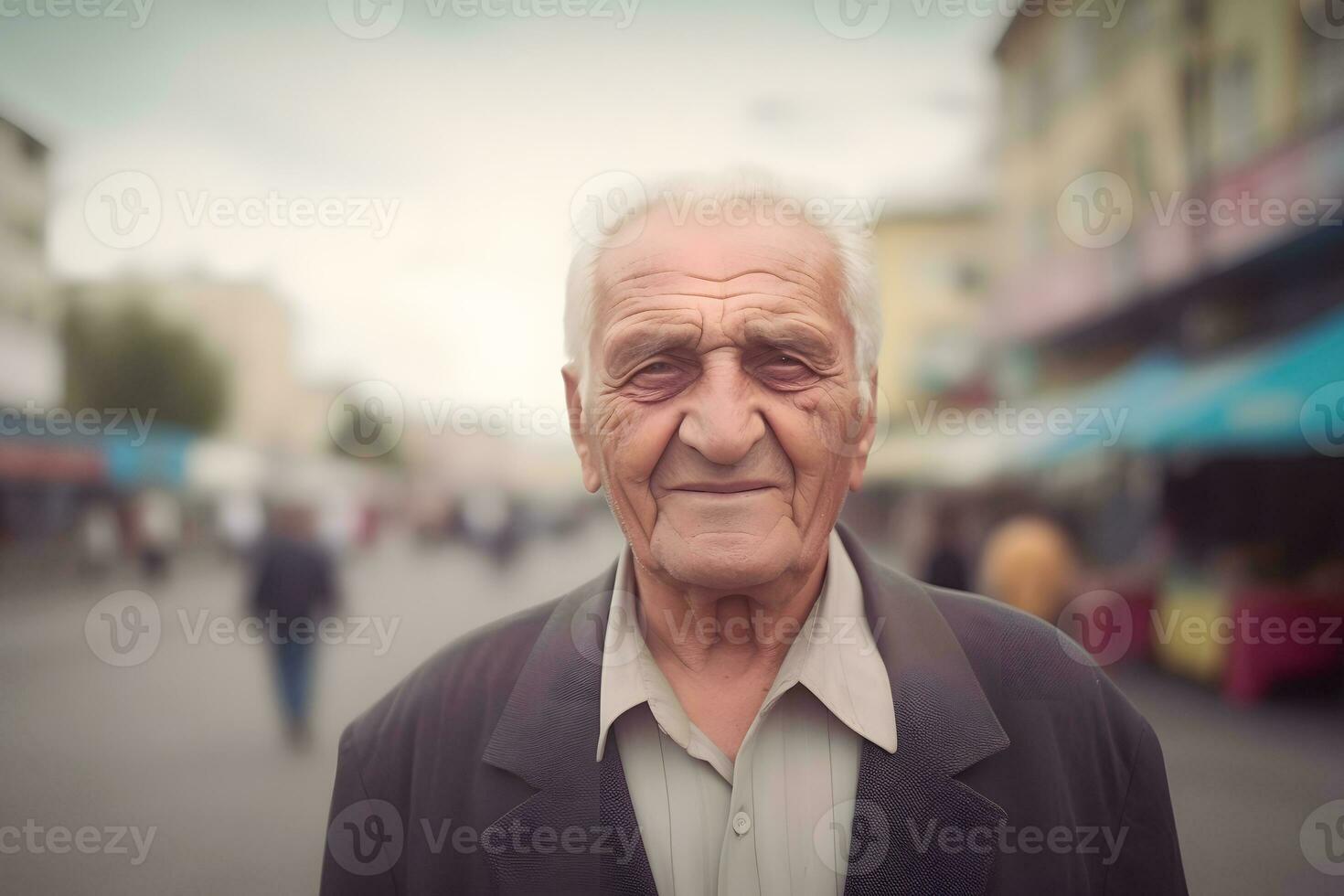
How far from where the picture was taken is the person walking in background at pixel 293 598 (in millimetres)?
4156

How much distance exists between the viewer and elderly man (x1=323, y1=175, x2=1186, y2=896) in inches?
→ 52.5

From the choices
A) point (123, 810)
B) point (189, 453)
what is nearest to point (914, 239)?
point (123, 810)

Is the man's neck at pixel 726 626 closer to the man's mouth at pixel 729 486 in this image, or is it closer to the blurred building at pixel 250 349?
the man's mouth at pixel 729 486

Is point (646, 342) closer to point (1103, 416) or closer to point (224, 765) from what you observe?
point (224, 765)

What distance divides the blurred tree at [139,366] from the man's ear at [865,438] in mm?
3114

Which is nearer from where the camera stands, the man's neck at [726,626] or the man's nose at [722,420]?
the man's nose at [722,420]

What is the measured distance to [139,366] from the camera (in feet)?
13.8

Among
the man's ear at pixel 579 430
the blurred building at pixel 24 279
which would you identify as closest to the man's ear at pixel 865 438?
the man's ear at pixel 579 430

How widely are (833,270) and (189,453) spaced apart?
629 cm

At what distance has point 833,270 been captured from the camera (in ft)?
4.65

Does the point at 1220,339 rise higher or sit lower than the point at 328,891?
higher

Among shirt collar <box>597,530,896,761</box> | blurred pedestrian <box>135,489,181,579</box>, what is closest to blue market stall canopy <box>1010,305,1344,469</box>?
shirt collar <box>597,530,896,761</box>

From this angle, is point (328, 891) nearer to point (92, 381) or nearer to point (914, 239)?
point (92, 381)

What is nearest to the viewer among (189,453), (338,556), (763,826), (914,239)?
(763,826)
